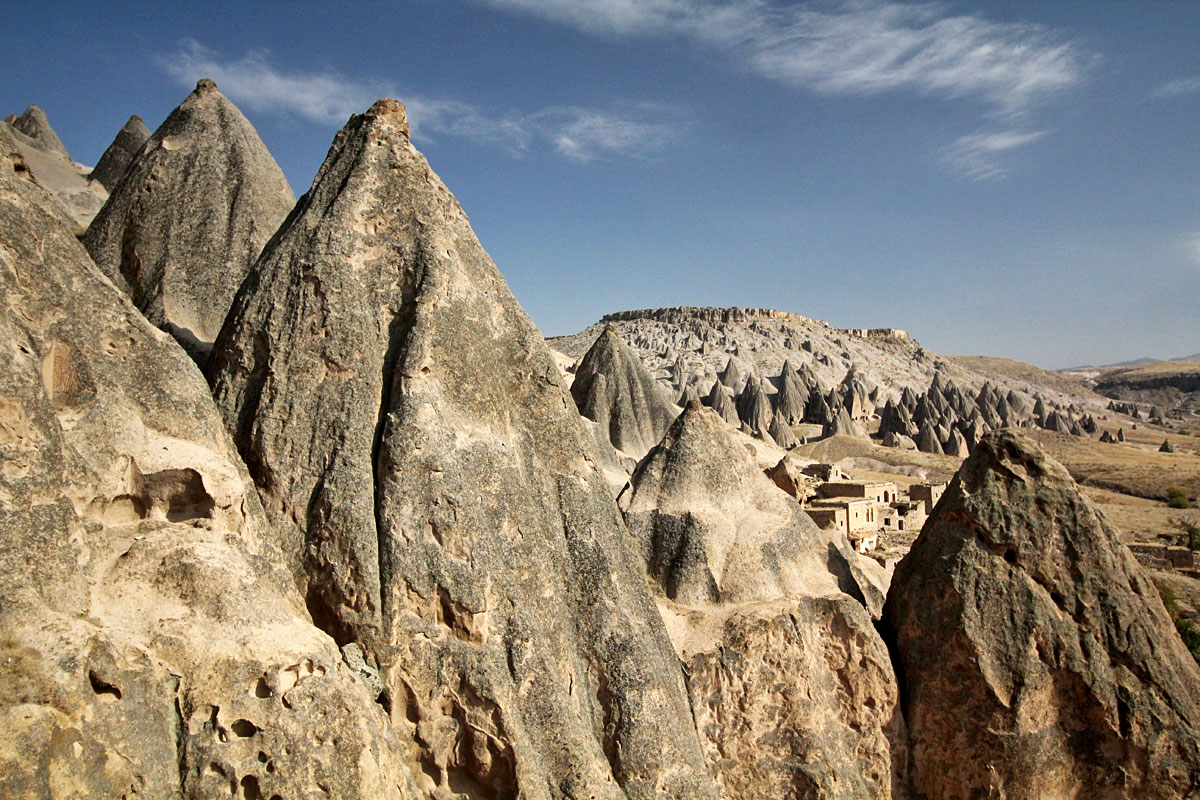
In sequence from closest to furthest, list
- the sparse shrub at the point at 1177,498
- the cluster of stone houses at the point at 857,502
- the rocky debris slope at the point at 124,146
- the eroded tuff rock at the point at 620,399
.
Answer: the rocky debris slope at the point at 124,146, the cluster of stone houses at the point at 857,502, the eroded tuff rock at the point at 620,399, the sparse shrub at the point at 1177,498

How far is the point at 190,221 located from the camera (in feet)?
36.1

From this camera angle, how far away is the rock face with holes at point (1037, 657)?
9.51 metres

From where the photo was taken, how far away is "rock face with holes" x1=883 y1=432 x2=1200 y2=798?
951cm

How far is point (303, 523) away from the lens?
7.41m

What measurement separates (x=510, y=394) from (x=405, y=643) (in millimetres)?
2787

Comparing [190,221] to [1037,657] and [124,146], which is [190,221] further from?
[1037,657]

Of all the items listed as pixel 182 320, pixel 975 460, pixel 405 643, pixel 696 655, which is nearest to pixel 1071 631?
pixel 975 460

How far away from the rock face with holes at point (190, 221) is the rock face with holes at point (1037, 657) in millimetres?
9312

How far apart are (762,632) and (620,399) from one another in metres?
13.2

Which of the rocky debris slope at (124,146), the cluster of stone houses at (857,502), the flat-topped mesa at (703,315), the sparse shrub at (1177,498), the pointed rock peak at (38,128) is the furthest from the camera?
the flat-topped mesa at (703,315)

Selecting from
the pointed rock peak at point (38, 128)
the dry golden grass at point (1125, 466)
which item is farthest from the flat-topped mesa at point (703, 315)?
the pointed rock peak at point (38, 128)

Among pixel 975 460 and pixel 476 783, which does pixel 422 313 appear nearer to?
pixel 476 783

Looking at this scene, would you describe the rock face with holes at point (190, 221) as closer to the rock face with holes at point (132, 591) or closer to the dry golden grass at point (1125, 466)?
the rock face with holes at point (132, 591)

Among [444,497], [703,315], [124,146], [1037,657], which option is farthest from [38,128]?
[703,315]
